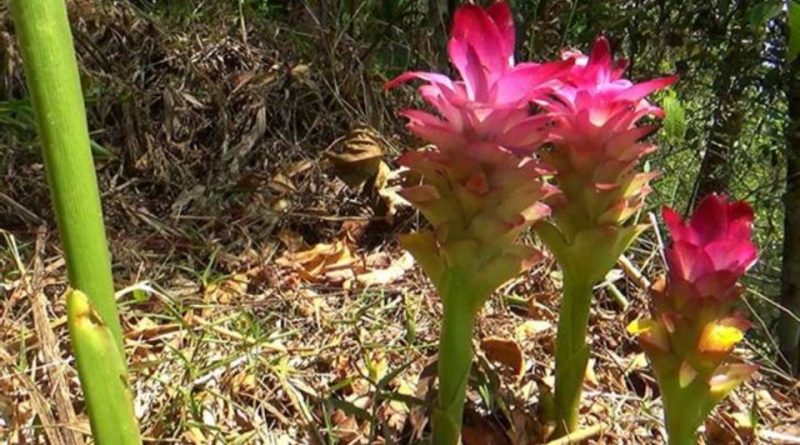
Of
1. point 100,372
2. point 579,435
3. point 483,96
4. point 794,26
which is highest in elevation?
point 794,26

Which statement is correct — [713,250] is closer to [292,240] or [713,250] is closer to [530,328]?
→ [530,328]

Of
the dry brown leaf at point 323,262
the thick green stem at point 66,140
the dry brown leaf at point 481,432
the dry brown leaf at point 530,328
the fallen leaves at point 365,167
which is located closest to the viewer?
the thick green stem at point 66,140

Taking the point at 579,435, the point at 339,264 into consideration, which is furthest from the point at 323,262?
the point at 579,435

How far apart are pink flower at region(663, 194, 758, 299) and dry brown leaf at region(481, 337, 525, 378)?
0.24 m

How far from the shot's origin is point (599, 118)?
0.60 m

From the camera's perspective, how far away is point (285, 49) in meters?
1.39

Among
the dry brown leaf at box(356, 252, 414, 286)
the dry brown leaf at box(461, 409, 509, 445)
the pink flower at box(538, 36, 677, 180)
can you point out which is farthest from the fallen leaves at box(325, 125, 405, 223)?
the pink flower at box(538, 36, 677, 180)

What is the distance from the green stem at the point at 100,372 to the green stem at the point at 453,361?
0.70ft

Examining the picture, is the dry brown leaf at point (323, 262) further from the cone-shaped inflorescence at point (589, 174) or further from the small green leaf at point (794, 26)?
the small green leaf at point (794, 26)

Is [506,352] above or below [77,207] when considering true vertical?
below

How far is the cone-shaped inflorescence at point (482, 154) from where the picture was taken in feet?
1.81

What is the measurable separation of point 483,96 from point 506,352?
325mm

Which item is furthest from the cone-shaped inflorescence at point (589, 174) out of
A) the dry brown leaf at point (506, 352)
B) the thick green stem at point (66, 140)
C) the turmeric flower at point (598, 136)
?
the thick green stem at point (66, 140)

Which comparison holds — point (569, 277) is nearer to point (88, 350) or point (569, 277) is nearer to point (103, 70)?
point (88, 350)
